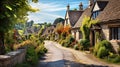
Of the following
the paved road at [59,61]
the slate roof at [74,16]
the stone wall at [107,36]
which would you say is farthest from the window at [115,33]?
the slate roof at [74,16]

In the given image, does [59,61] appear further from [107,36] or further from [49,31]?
[49,31]

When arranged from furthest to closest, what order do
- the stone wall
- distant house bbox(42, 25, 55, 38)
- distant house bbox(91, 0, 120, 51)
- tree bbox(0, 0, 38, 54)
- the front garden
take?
1. distant house bbox(42, 25, 55, 38)
2. the stone wall
3. distant house bbox(91, 0, 120, 51)
4. the front garden
5. tree bbox(0, 0, 38, 54)

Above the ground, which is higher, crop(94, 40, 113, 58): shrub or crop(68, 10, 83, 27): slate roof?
crop(68, 10, 83, 27): slate roof

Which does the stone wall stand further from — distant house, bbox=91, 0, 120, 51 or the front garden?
the front garden

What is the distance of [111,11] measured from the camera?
26.4m

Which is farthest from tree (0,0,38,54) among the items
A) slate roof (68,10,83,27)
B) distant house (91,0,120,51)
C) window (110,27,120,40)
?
slate roof (68,10,83,27)

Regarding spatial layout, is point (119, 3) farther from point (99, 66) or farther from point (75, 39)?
point (75, 39)

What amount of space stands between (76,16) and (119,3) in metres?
29.1

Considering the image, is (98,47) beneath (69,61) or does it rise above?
above

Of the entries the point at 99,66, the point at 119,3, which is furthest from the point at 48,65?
the point at 119,3

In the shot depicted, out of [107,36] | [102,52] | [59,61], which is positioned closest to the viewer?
[59,61]

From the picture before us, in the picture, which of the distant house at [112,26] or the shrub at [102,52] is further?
the distant house at [112,26]

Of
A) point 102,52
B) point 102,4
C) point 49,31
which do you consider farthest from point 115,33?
point 49,31

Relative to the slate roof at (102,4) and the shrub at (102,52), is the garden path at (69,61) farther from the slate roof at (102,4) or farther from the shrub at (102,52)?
the slate roof at (102,4)
